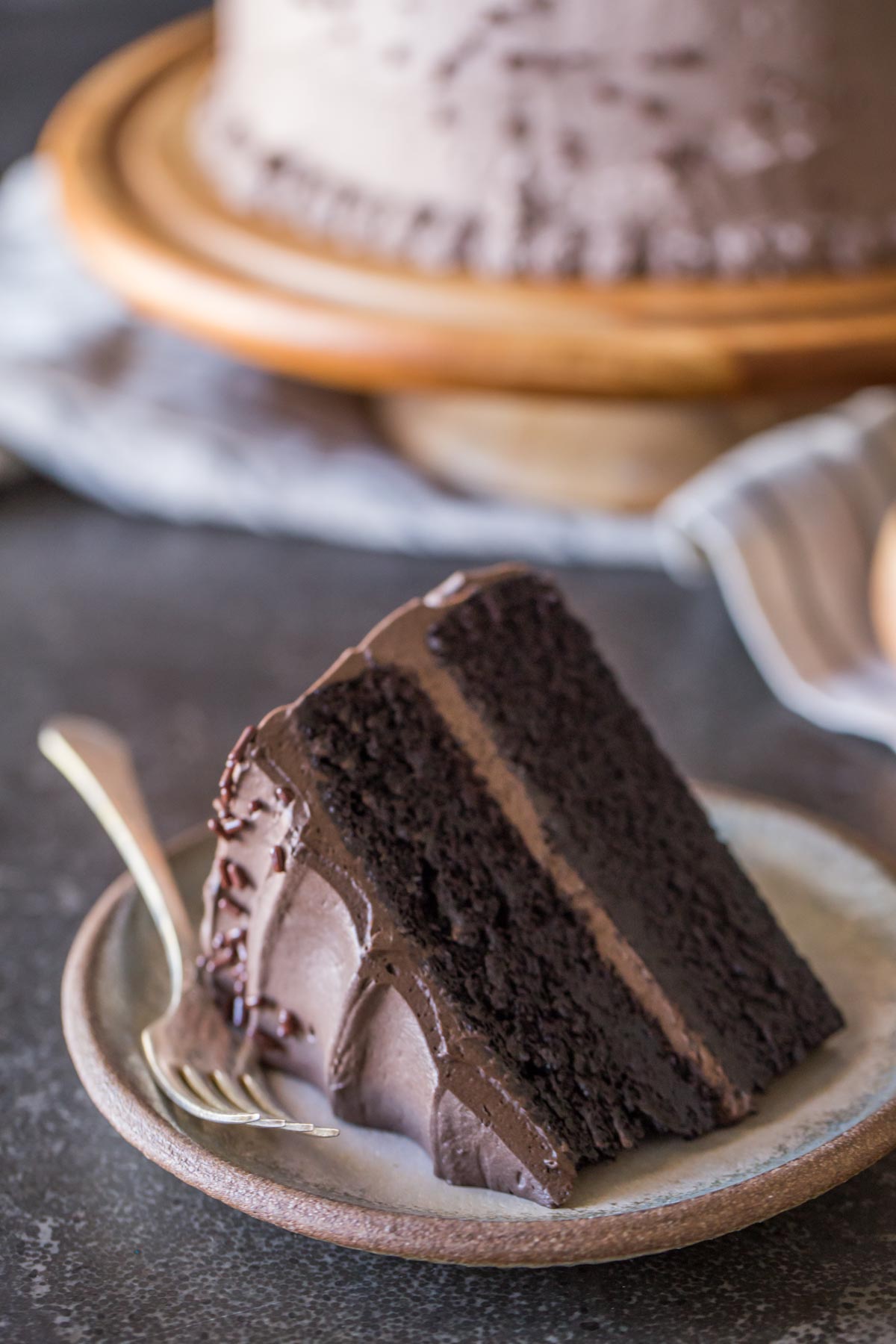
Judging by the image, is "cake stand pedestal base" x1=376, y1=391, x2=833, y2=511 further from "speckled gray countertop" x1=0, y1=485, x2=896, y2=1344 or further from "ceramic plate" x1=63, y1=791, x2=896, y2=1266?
"ceramic plate" x1=63, y1=791, x2=896, y2=1266

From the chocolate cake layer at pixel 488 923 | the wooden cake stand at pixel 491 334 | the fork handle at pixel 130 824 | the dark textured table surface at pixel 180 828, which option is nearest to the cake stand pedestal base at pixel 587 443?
the wooden cake stand at pixel 491 334

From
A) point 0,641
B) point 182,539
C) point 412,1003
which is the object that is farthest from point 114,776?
point 182,539

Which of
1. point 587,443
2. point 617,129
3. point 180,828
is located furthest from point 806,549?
point 180,828

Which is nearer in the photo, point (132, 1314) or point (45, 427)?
point (132, 1314)

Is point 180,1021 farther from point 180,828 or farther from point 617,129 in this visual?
point 617,129

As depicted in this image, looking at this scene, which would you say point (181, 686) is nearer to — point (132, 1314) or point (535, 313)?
point (535, 313)

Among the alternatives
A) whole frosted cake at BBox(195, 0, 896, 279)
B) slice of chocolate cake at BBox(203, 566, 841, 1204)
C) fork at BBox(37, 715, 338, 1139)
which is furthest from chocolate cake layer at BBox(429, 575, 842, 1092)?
whole frosted cake at BBox(195, 0, 896, 279)
